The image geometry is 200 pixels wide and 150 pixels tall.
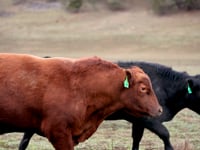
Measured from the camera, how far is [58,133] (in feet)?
25.5

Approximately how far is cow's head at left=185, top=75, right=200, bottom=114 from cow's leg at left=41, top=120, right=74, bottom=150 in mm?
3440

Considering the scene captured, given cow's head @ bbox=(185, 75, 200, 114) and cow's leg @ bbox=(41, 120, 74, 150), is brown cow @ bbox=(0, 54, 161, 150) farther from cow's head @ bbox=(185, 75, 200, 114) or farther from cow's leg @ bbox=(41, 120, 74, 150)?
cow's head @ bbox=(185, 75, 200, 114)

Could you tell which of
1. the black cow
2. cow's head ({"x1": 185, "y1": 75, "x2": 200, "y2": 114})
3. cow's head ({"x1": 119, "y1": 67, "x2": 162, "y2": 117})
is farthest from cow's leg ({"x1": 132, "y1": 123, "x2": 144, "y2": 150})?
cow's head ({"x1": 119, "y1": 67, "x2": 162, "y2": 117})

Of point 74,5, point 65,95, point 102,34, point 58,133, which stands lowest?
point 102,34

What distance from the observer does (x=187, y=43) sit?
43.4 m

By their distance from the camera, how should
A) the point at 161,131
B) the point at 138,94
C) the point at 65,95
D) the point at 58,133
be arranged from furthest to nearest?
1. the point at 161,131
2. the point at 138,94
3. the point at 65,95
4. the point at 58,133

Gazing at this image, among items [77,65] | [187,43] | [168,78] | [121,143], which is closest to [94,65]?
[77,65]

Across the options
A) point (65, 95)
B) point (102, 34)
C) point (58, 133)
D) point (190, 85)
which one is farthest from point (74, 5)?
point (58, 133)

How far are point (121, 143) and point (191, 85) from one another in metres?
1.77

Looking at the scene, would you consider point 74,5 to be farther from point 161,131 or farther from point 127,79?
point 127,79

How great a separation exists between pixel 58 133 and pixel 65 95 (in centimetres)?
45

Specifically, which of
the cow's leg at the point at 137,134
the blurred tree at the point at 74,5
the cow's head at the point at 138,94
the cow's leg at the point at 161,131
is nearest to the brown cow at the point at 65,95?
the cow's head at the point at 138,94

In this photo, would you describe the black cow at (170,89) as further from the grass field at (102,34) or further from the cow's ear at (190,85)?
the grass field at (102,34)

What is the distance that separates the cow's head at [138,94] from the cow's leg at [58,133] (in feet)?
2.70
